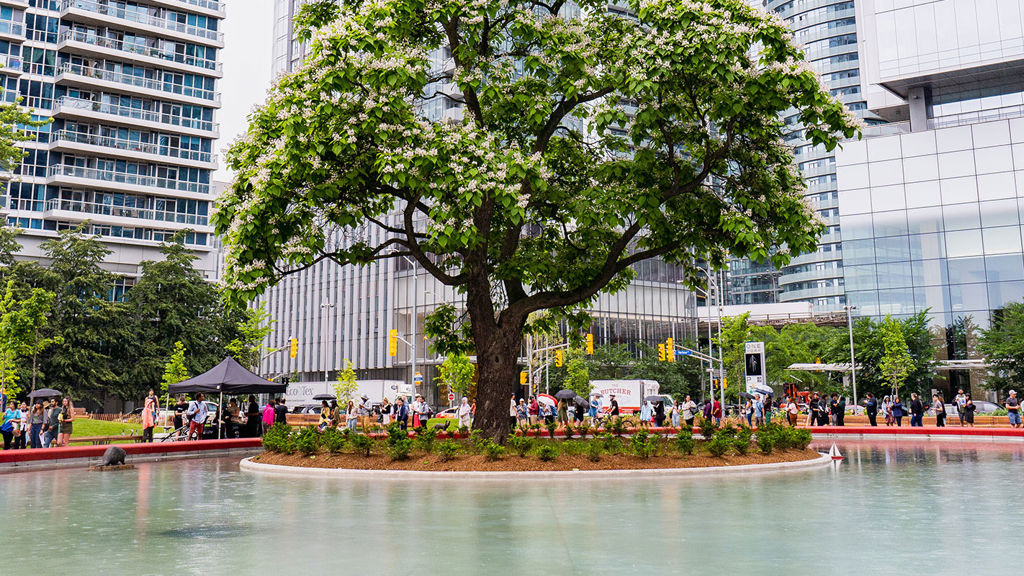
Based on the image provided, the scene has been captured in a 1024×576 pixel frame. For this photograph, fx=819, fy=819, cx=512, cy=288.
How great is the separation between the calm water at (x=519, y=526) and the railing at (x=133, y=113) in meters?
56.7

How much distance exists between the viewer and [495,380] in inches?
778

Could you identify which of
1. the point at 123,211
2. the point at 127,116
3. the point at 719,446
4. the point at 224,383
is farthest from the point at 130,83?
the point at 719,446

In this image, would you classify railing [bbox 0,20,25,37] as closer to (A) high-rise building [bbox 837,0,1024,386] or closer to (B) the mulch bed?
(B) the mulch bed

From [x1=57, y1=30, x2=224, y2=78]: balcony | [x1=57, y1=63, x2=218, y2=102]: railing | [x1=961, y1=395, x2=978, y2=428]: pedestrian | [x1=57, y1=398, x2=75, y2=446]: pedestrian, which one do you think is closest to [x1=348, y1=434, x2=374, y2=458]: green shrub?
[x1=57, y1=398, x2=75, y2=446]: pedestrian

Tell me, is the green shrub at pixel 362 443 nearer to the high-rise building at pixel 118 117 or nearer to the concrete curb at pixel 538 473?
the concrete curb at pixel 538 473

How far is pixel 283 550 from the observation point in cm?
882

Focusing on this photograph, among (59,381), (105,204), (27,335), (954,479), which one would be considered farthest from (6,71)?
(954,479)

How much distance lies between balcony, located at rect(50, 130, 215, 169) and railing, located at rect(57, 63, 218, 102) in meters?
4.67

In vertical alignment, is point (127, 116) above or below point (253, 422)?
above

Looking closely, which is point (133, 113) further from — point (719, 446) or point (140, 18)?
point (719, 446)

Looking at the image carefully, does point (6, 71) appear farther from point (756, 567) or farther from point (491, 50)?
point (756, 567)

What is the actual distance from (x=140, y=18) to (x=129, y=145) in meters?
10.7

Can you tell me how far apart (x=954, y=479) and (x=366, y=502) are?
11.6m

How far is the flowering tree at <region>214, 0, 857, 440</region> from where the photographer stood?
16.4 metres
